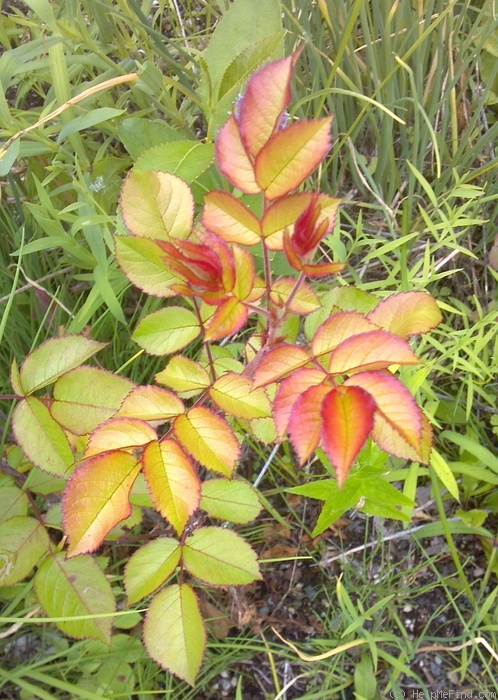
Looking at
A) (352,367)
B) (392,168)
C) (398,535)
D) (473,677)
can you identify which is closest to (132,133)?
(392,168)

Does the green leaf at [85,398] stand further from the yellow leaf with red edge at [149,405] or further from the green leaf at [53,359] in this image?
the yellow leaf with red edge at [149,405]

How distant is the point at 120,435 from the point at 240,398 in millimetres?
146

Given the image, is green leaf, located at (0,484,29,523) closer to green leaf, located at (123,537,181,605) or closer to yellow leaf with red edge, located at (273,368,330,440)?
green leaf, located at (123,537,181,605)

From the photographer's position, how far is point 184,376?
2.47 ft

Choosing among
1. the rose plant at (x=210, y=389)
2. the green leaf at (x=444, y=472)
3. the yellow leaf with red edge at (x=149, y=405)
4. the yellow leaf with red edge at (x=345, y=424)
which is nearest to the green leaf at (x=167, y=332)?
the rose plant at (x=210, y=389)

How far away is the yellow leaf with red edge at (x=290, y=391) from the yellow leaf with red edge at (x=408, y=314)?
165mm

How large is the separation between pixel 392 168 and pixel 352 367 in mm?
769

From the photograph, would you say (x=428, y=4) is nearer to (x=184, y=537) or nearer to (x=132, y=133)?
(x=132, y=133)

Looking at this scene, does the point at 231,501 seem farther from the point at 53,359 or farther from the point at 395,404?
the point at 395,404

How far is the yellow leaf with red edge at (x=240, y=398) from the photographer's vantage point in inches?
27.5

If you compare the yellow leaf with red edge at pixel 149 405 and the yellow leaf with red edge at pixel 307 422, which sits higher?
the yellow leaf with red edge at pixel 307 422

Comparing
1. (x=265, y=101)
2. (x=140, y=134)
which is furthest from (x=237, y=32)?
(x=265, y=101)

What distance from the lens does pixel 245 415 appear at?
69 cm

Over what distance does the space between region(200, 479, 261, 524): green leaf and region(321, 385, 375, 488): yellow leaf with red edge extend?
40 cm
